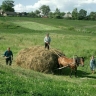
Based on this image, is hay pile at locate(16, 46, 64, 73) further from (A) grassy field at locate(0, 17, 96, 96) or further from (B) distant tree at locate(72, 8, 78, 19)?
(B) distant tree at locate(72, 8, 78, 19)

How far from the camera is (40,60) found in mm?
23188

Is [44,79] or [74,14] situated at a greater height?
[44,79]

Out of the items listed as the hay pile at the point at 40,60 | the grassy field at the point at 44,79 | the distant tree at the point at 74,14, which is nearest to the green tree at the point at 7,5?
the distant tree at the point at 74,14

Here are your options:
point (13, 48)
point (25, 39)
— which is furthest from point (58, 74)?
point (25, 39)

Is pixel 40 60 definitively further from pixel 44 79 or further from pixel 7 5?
pixel 7 5

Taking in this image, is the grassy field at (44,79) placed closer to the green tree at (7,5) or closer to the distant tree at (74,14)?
the distant tree at (74,14)

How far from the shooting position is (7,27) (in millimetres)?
68625

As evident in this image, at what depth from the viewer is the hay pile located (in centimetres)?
2319

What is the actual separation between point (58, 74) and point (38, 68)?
188 cm

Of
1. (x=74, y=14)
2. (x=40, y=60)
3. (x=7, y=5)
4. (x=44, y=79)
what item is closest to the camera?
(x=44, y=79)

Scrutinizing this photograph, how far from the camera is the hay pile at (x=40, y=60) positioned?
76.1 feet

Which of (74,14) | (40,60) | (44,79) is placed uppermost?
(44,79)

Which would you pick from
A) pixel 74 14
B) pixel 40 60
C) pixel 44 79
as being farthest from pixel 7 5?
pixel 44 79

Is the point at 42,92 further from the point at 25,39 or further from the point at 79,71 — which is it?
the point at 25,39
